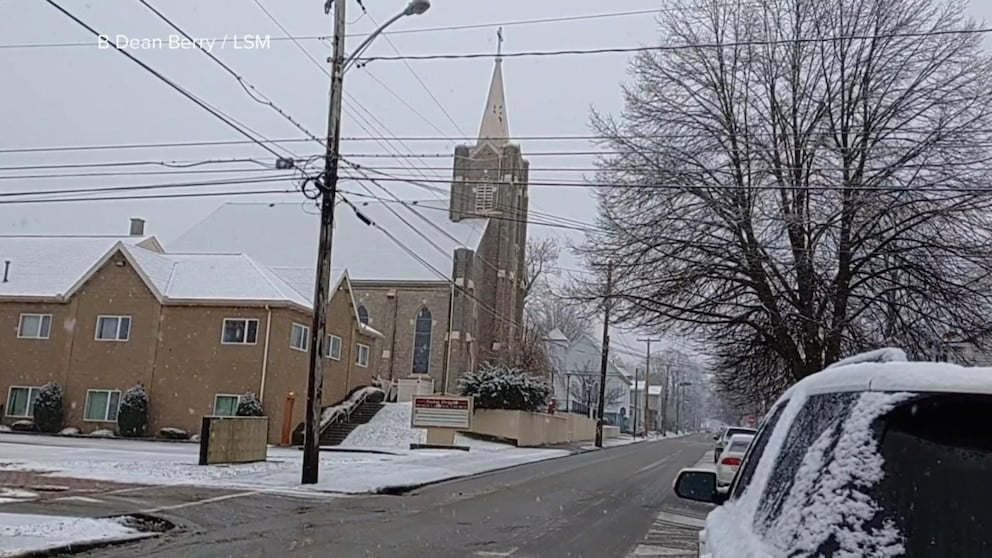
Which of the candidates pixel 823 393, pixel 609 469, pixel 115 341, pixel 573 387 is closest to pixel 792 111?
pixel 609 469

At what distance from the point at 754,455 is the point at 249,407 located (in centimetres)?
2984

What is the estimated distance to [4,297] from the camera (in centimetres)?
3653

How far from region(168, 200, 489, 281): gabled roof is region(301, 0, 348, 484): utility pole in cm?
3618

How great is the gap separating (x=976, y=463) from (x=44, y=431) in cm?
3764

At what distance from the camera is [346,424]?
125 ft

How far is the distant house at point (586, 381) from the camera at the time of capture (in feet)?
283

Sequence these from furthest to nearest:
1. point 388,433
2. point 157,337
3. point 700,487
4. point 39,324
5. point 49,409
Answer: point 388,433 → point 39,324 → point 157,337 → point 49,409 → point 700,487

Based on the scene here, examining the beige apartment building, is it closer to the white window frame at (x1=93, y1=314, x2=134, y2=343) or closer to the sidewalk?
the white window frame at (x1=93, y1=314, x2=134, y2=343)

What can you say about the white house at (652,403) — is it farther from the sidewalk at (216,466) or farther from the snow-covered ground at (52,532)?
the snow-covered ground at (52,532)

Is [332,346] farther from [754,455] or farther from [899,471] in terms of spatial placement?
[899,471]

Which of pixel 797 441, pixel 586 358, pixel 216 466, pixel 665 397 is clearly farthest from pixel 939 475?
pixel 665 397

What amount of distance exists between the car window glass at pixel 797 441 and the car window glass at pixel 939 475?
0.23m

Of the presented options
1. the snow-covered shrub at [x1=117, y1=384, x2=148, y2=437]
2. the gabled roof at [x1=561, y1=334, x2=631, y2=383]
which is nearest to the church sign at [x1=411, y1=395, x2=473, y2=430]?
the snow-covered shrub at [x1=117, y1=384, x2=148, y2=437]

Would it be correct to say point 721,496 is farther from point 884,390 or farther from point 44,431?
point 44,431
